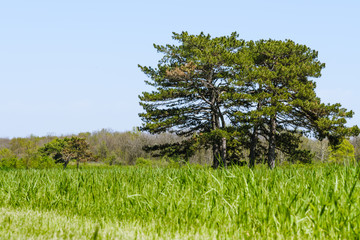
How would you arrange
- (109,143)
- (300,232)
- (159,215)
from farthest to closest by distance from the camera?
(109,143) < (159,215) < (300,232)

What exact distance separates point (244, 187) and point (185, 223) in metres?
0.88

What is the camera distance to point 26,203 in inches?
224

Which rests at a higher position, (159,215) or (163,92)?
(163,92)

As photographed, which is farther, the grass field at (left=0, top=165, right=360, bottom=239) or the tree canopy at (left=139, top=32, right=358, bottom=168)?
the tree canopy at (left=139, top=32, right=358, bottom=168)

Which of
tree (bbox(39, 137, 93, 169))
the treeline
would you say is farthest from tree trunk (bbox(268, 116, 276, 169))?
tree (bbox(39, 137, 93, 169))

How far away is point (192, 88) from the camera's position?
23078mm

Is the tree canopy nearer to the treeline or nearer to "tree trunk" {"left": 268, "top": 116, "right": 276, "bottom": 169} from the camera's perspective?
"tree trunk" {"left": 268, "top": 116, "right": 276, "bottom": 169}

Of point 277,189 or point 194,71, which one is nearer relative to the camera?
point 277,189

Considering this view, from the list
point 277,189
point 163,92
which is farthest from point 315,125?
point 277,189

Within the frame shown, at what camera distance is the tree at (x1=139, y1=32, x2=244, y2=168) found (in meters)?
20.9

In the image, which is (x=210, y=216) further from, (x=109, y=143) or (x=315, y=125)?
(x=109, y=143)

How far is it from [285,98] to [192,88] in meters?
6.16

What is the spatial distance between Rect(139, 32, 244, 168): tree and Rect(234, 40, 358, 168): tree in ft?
5.36

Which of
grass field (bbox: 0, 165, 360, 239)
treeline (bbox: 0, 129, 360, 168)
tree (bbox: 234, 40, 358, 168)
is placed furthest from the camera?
treeline (bbox: 0, 129, 360, 168)
